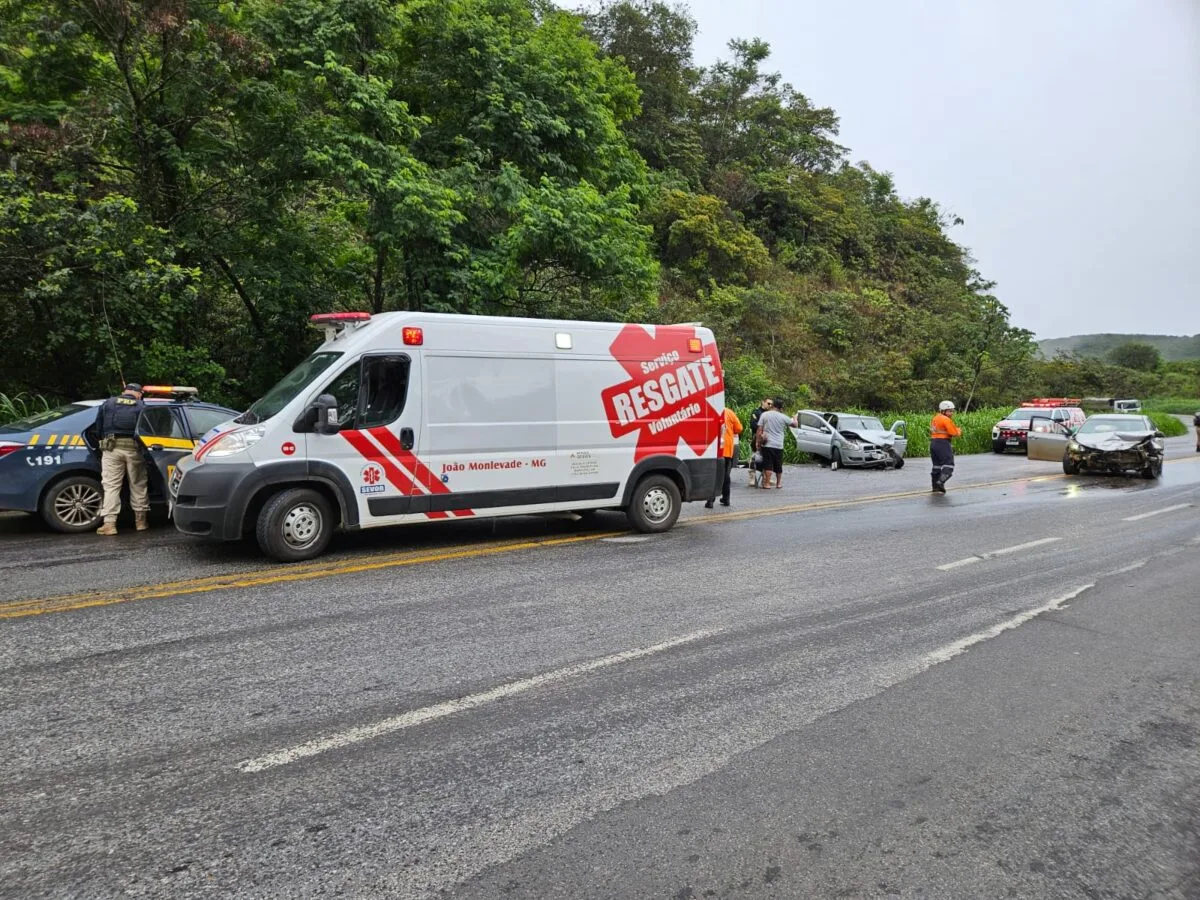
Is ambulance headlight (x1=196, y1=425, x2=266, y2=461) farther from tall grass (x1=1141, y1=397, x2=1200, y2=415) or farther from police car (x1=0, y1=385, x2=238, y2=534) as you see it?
tall grass (x1=1141, y1=397, x2=1200, y2=415)

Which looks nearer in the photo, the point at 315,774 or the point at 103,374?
the point at 315,774

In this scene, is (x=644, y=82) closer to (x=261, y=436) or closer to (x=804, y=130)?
(x=804, y=130)

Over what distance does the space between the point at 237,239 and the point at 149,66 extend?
3.20 m

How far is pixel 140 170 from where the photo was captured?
1383 centimetres

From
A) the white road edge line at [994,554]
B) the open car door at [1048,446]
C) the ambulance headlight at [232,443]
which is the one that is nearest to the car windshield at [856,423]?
the open car door at [1048,446]

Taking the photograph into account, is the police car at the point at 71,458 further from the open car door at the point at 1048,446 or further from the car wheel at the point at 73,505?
the open car door at the point at 1048,446

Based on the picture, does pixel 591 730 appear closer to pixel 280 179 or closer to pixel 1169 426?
pixel 280 179

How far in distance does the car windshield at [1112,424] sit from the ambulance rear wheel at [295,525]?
1853 centimetres

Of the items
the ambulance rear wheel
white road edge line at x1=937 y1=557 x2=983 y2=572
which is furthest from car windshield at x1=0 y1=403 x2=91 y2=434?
white road edge line at x1=937 y1=557 x2=983 y2=572

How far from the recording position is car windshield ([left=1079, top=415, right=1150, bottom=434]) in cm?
1866

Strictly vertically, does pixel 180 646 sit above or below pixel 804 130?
below

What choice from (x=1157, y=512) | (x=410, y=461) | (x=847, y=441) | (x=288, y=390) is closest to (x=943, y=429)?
(x=1157, y=512)

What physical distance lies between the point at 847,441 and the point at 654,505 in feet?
43.2

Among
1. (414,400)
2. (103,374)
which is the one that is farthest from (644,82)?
(414,400)
